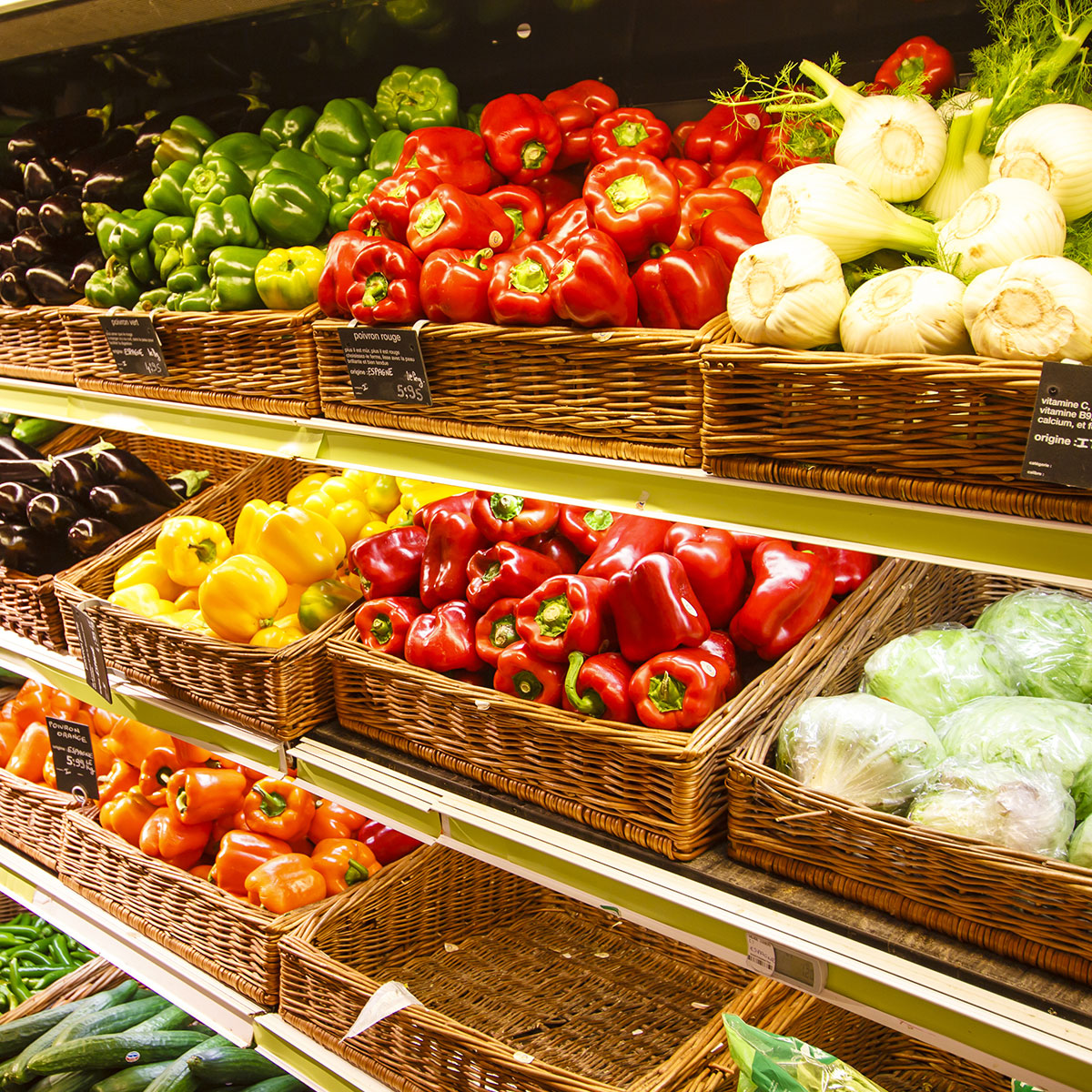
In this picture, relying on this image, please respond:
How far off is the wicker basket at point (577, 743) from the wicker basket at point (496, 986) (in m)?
0.35

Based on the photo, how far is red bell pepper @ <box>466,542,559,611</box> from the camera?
153cm

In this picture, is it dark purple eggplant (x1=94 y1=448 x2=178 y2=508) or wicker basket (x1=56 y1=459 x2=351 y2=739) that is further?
dark purple eggplant (x1=94 y1=448 x2=178 y2=508)

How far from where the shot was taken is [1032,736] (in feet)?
3.60

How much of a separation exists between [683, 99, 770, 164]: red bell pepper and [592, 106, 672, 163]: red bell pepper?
0.05 meters

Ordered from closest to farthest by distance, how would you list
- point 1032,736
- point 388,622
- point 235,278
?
point 1032,736
point 388,622
point 235,278

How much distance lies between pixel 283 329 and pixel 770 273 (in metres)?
0.85

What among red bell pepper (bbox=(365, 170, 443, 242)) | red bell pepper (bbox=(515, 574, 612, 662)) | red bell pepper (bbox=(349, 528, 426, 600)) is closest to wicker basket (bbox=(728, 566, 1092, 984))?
red bell pepper (bbox=(515, 574, 612, 662))

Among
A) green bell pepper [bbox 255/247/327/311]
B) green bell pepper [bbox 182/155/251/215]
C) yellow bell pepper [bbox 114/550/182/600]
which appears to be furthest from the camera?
yellow bell pepper [bbox 114/550/182/600]

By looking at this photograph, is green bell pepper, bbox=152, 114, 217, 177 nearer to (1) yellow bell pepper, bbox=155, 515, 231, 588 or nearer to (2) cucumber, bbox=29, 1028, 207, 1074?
(1) yellow bell pepper, bbox=155, 515, 231, 588

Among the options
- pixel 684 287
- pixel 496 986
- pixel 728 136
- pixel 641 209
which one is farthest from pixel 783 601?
pixel 496 986

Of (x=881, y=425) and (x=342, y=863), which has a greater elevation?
(x=881, y=425)

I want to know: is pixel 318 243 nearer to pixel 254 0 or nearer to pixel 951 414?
pixel 254 0

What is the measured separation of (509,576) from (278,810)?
89 centimetres

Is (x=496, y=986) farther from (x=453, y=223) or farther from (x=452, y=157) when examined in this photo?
(x=452, y=157)
